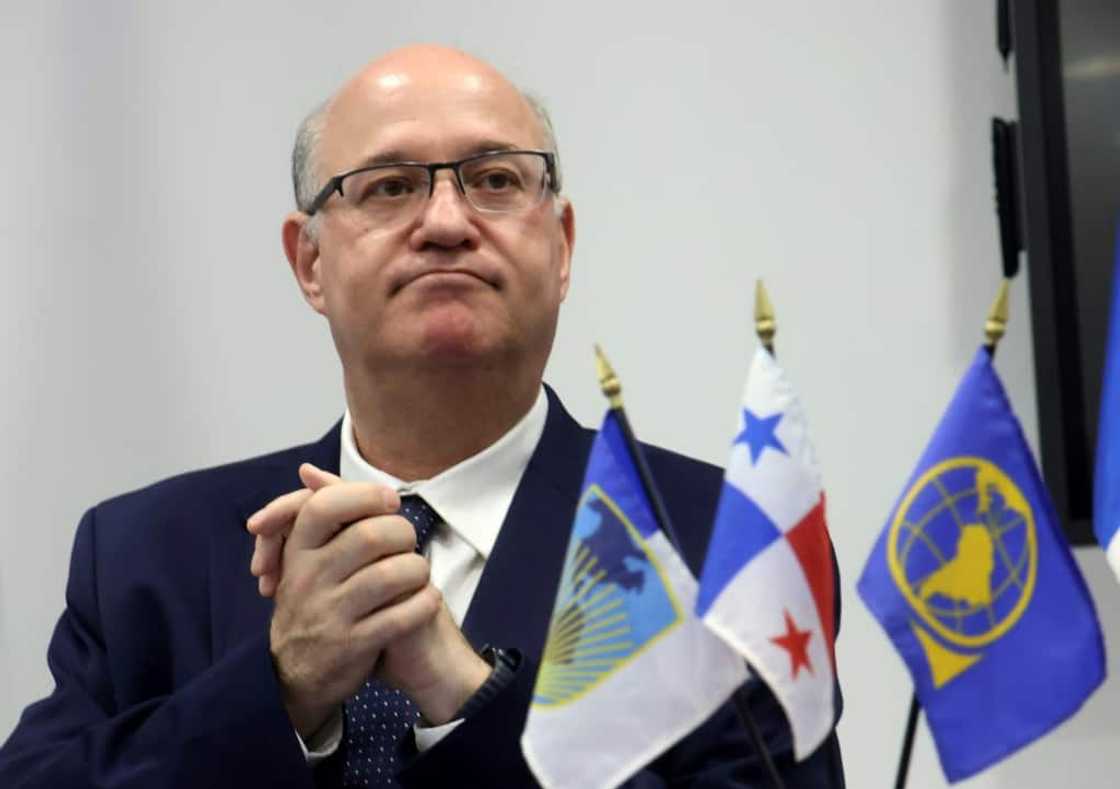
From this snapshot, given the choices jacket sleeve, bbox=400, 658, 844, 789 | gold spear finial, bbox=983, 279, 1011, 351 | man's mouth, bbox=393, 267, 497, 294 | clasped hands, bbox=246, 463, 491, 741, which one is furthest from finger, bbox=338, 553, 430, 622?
gold spear finial, bbox=983, 279, 1011, 351

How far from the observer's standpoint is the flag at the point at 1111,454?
1192 mm

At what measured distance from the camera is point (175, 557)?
1.60 m

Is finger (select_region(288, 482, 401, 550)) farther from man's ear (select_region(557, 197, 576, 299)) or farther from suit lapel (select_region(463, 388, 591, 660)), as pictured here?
man's ear (select_region(557, 197, 576, 299))

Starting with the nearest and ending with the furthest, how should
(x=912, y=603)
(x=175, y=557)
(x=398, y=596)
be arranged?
(x=912, y=603)
(x=398, y=596)
(x=175, y=557)

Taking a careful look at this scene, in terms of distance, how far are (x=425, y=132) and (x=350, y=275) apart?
0.53 ft

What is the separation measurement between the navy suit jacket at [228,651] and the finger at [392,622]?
0.09 meters

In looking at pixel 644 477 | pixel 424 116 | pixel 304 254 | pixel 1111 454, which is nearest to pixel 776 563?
pixel 644 477

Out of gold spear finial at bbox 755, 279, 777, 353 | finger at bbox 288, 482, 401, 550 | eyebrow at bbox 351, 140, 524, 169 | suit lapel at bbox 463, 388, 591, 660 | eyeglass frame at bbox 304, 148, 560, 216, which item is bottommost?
suit lapel at bbox 463, 388, 591, 660

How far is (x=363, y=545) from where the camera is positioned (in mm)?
1271

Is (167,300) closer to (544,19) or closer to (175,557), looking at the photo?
(544,19)

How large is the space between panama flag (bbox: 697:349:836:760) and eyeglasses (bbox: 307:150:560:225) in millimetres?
611

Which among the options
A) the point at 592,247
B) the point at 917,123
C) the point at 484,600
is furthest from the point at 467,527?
the point at 917,123

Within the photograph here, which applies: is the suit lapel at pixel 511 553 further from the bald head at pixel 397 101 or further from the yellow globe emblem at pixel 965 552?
the yellow globe emblem at pixel 965 552

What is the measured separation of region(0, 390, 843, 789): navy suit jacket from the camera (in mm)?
1297
